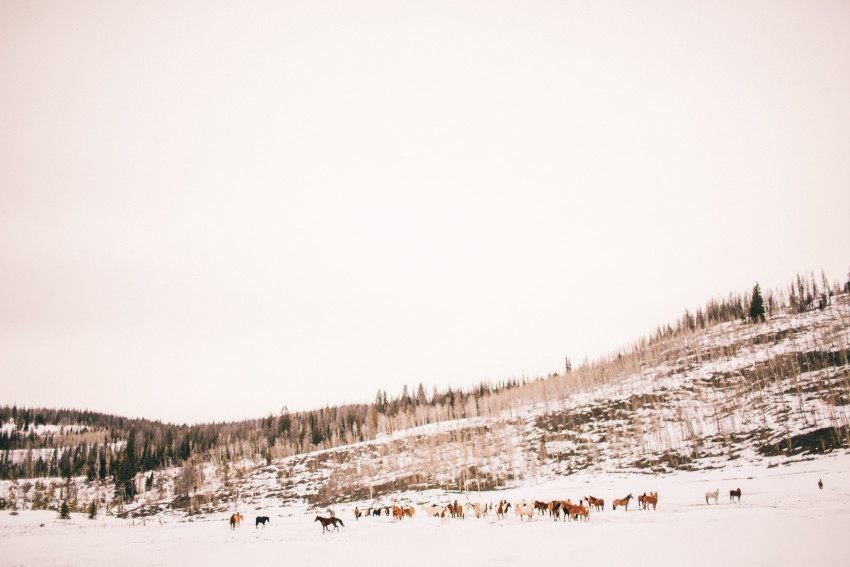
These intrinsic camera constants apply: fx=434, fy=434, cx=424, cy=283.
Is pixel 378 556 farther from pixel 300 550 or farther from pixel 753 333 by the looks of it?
pixel 753 333

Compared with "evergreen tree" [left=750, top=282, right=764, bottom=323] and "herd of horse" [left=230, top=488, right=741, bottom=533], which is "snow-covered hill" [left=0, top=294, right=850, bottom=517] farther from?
"herd of horse" [left=230, top=488, right=741, bottom=533]

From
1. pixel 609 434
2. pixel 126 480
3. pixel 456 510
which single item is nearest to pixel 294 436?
pixel 126 480

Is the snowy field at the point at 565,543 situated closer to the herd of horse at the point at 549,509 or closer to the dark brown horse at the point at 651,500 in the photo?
the herd of horse at the point at 549,509

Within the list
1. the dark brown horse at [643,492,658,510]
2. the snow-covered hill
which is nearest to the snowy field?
the dark brown horse at [643,492,658,510]

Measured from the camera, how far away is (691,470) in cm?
5616

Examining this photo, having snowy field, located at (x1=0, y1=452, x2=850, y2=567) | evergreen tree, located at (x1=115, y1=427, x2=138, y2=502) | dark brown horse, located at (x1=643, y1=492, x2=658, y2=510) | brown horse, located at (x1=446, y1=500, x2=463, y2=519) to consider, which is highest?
snowy field, located at (x1=0, y1=452, x2=850, y2=567)

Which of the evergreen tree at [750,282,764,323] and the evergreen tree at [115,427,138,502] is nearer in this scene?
the evergreen tree at [115,427,138,502]

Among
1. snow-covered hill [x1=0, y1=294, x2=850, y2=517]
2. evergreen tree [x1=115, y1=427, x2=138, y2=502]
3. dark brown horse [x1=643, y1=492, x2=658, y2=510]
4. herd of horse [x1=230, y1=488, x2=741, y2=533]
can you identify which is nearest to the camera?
herd of horse [x1=230, y1=488, x2=741, y2=533]

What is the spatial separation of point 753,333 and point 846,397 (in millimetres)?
53881

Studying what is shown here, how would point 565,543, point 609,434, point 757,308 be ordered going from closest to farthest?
point 565,543, point 609,434, point 757,308

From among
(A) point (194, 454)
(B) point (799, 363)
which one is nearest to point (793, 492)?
(B) point (799, 363)

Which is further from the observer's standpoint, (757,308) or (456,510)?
Answer: (757,308)

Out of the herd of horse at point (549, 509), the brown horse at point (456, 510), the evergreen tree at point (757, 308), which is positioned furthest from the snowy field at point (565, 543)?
the evergreen tree at point (757, 308)

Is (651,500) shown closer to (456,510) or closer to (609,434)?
(456,510)
